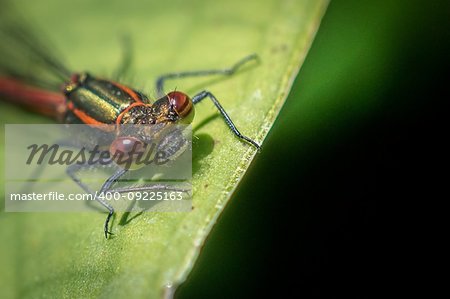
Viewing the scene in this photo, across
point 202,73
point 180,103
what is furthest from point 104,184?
point 202,73

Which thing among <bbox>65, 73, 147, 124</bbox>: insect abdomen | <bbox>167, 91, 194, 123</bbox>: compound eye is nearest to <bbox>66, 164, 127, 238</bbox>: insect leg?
<bbox>65, 73, 147, 124</bbox>: insect abdomen

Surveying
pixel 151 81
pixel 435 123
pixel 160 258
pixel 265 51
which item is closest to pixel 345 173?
pixel 435 123

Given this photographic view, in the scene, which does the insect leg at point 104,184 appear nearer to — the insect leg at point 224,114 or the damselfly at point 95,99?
the damselfly at point 95,99

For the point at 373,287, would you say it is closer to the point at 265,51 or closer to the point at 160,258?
the point at 160,258

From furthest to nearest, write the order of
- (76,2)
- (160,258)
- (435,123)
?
1. (76,2)
2. (435,123)
3. (160,258)

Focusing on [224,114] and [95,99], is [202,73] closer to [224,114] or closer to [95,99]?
[224,114]

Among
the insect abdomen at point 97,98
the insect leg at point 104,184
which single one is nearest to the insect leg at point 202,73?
the insect abdomen at point 97,98
